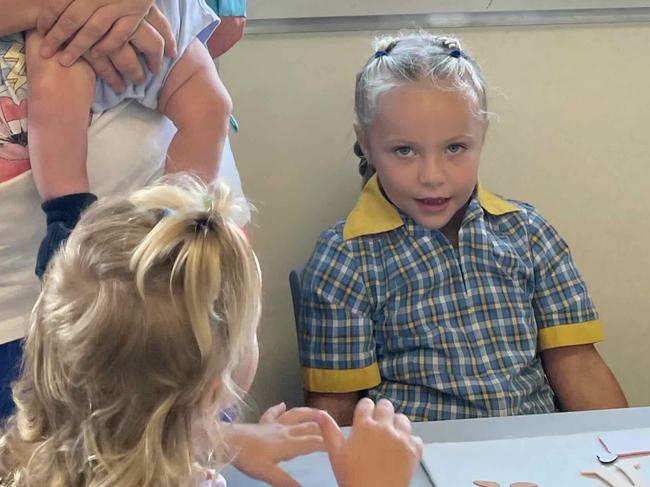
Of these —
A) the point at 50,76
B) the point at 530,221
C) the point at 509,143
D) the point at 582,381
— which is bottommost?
the point at 582,381

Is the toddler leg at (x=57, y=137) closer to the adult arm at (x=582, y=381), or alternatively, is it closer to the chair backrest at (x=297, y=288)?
the chair backrest at (x=297, y=288)

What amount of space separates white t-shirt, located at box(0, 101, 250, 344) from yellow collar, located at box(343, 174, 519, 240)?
0.43m

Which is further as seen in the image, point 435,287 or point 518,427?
point 435,287

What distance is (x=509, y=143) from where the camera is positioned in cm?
158

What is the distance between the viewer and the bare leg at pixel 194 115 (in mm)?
974

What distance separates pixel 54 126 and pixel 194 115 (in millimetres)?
170

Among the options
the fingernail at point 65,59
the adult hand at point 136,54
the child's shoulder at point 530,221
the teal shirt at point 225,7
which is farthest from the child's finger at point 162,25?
the child's shoulder at point 530,221

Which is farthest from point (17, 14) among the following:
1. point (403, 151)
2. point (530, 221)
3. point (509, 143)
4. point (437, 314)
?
point (509, 143)

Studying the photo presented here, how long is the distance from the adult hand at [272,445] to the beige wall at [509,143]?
72 cm

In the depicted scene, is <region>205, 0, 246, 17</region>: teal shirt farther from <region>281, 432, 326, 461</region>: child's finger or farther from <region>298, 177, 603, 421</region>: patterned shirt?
<region>281, 432, 326, 461</region>: child's finger

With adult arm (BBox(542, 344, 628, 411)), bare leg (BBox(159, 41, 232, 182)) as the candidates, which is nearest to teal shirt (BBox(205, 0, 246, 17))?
bare leg (BBox(159, 41, 232, 182))

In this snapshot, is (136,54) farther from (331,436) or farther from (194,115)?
(331,436)

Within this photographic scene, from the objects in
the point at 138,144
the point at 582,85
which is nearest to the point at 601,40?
the point at 582,85

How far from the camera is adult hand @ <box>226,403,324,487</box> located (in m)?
0.84
